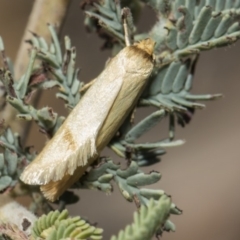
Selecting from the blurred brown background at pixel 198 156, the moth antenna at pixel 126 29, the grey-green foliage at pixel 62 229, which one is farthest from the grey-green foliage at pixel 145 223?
the blurred brown background at pixel 198 156

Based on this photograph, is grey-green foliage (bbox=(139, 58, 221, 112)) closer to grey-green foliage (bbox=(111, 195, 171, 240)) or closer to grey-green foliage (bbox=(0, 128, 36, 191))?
grey-green foliage (bbox=(0, 128, 36, 191))

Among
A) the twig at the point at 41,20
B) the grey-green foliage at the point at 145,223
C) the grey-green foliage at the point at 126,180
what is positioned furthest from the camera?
the twig at the point at 41,20

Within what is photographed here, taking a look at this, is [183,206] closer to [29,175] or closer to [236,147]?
[236,147]

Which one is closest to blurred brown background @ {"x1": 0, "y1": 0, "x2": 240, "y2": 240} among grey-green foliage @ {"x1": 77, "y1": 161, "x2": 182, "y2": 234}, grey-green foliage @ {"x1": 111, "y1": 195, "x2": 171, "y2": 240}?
grey-green foliage @ {"x1": 77, "y1": 161, "x2": 182, "y2": 234}

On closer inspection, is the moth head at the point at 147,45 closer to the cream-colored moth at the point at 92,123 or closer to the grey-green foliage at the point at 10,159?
the cream-colored moth at the point at 92,123

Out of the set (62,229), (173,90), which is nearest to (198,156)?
(173,90)
